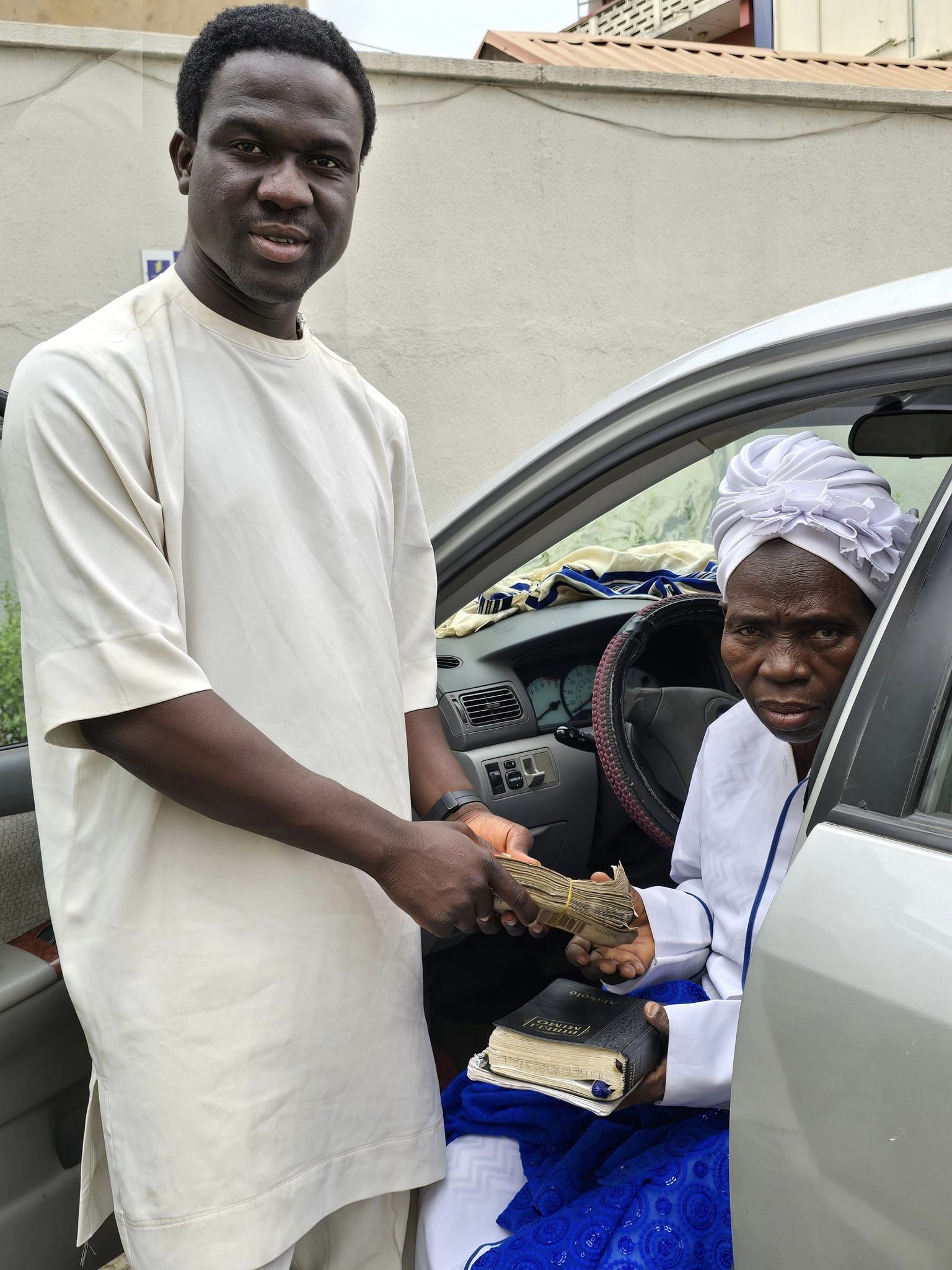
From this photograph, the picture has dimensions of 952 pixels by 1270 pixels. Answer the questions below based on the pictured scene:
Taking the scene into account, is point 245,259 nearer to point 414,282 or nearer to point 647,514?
point 647,514

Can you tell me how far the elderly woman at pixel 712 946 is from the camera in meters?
1.65

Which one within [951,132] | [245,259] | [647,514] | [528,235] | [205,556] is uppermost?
[951,132]

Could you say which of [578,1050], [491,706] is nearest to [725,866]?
[578,1050]

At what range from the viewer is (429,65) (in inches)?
267

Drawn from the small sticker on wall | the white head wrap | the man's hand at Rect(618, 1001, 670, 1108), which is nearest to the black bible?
the man's hand at Rect(618, 1001, 670, 1108)

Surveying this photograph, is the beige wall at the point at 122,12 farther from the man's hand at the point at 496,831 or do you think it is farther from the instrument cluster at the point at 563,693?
the man's hand at the point at 496,831

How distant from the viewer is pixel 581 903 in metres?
1.82

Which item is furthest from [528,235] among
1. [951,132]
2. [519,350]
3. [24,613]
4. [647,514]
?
[24,613]

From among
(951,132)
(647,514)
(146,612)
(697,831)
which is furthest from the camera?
(951,132)

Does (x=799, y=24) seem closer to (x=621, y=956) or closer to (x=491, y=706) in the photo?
(x=491, y=706)

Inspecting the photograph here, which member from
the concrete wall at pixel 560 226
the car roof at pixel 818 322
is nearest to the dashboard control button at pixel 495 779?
the car roof at pixel 818 322

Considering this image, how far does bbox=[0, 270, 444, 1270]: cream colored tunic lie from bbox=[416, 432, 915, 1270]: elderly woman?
216mm

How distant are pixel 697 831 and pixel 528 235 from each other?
5.58m

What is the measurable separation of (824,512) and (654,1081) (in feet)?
2.99
